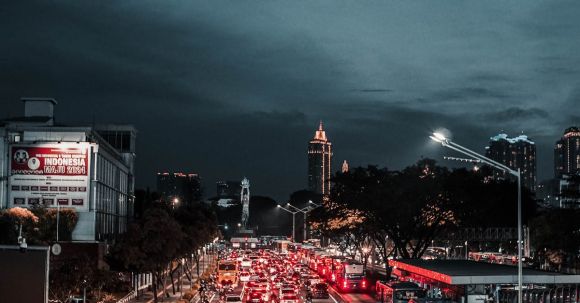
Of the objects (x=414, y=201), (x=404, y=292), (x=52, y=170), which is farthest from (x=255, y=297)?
A: (x=414, y=201)

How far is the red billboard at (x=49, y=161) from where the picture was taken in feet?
255

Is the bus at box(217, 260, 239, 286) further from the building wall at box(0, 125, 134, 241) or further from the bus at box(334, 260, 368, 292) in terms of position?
the building wall at box(0, 125, 134, 241)

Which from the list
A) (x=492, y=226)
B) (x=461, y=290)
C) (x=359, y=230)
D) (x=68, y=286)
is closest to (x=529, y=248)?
(x=492, y=226)

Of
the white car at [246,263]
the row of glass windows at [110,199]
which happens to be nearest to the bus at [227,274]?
the row of glass windows at [110,199]

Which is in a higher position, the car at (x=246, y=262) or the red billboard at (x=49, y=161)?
the red billboard at (x=49, y=161)

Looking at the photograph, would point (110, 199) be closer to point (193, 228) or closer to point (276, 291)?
point (193, 228)

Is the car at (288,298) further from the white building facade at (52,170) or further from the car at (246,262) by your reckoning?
the car at (246,262)

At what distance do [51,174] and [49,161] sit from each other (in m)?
1.17

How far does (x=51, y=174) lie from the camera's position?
78.0 m

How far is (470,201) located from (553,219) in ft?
36.1

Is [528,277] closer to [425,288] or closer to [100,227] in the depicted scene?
[425,288]

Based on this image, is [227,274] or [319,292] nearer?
[319,292]

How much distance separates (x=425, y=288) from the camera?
57531 mm

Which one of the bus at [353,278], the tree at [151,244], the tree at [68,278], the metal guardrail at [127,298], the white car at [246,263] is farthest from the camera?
the white car at [246,263]
